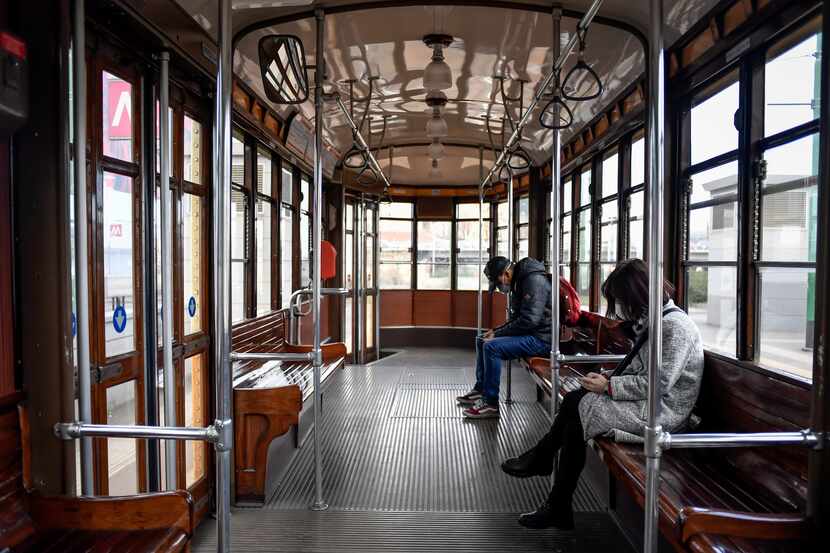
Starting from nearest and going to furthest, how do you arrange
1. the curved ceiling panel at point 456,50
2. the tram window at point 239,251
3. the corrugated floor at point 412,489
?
the corrugated floor at point 412,489 < the curved ceiling panel at point 456,50 < the tram window at point 239,251

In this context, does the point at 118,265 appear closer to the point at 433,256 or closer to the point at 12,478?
the point at 12,478

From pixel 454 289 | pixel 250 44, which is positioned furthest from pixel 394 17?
pixel 454 289

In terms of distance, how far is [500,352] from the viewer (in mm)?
4984

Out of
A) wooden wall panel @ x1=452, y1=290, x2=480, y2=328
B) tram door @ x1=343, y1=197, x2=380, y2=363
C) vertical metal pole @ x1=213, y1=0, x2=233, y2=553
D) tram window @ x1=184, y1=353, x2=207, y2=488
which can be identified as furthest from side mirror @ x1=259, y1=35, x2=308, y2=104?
wooden wall panel @ x1=452, y1=290, x2=480, y2=328

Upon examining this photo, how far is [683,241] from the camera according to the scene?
3449 mm

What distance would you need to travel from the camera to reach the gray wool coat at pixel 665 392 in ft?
8.65

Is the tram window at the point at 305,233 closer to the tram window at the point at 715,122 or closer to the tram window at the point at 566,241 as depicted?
the tram window at the point at 566,241

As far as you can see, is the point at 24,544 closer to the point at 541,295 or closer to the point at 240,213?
the point at 240,213

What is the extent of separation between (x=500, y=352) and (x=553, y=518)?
2058 mm

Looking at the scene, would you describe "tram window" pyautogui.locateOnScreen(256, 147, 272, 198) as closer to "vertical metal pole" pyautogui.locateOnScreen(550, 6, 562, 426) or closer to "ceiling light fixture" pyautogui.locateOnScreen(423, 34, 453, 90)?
"ceiling light fixture" pyautogui.locateOnScreen(423, 34, 453, 90)

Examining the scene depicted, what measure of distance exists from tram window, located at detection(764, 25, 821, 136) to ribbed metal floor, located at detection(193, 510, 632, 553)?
2025 mm

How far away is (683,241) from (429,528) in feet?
6.89

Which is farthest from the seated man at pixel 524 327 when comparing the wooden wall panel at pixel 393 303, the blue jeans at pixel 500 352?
the wooden wall panel at pixel 393 303

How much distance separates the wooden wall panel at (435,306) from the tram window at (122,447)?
23.7 feet
